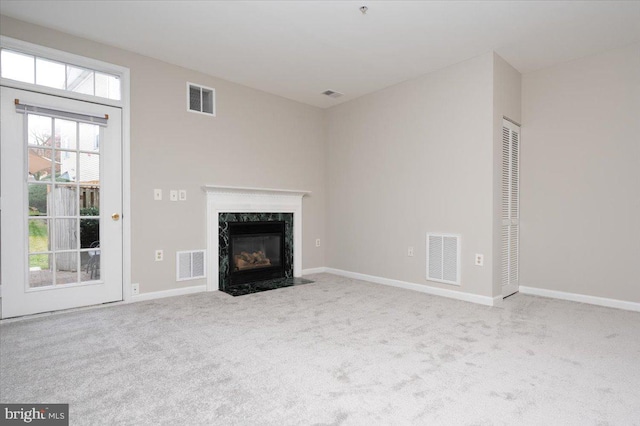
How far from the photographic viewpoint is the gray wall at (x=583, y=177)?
3.59 m

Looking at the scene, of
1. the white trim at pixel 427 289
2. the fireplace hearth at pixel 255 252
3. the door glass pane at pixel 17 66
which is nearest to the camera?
the door glass pane at pixel 17 66

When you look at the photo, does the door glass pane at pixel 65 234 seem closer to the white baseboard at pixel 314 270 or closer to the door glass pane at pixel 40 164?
the door glass pane at pixel 40 164

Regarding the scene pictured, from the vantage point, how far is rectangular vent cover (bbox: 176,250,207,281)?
412 centimetres

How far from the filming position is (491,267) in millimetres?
3723

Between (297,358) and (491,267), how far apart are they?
2.46 meters

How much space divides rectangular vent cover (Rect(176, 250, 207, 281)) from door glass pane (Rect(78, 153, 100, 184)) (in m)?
1.19

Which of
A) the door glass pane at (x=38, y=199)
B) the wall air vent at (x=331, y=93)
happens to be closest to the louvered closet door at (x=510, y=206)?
the wall air vent at (x=331, y=93)

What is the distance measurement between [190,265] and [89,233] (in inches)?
43.8

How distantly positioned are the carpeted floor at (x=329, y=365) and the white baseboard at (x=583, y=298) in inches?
8.6

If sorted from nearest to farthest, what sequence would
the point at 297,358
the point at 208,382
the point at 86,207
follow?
the point at 208,382 < the point at 297,358 < the point at 86,207

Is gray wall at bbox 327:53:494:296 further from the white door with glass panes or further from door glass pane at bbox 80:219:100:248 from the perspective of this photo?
door glass pane at bbox 80:219:100:248

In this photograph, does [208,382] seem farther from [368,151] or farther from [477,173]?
[368,151]

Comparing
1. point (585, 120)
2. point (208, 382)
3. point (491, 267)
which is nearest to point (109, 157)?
point (208, 382)

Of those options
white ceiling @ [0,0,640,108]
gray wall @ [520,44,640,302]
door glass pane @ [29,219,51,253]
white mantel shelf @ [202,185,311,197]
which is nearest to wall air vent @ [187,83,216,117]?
white ceiling @ [0,0,640,108]
